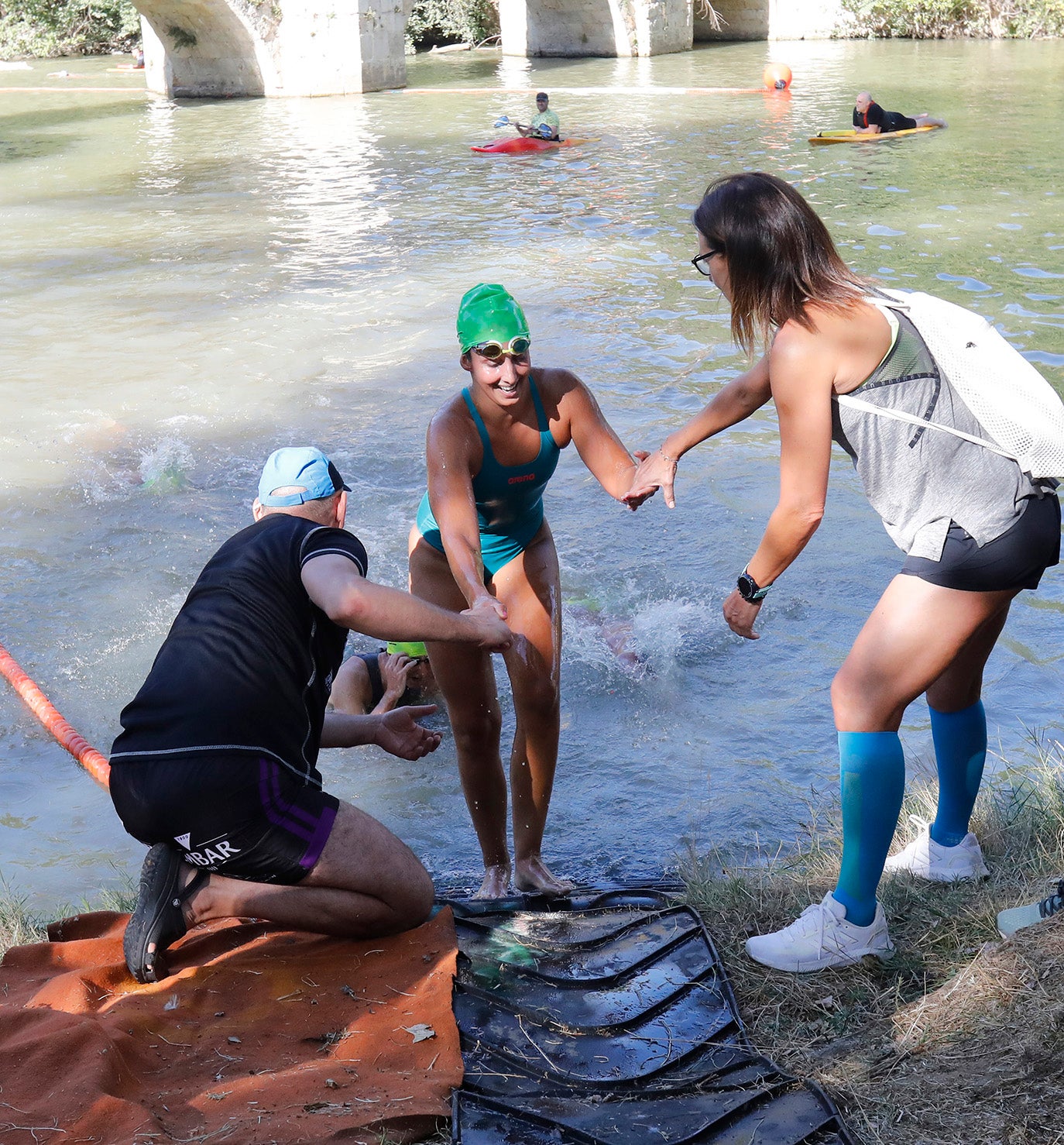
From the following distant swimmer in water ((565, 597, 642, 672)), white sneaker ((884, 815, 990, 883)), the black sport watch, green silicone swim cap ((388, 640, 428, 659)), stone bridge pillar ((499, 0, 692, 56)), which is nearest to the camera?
the black sport watch

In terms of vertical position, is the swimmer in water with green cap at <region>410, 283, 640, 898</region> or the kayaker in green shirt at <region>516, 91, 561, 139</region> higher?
the kayaker in green shirt at <region>516, 91, 561, 139</region>

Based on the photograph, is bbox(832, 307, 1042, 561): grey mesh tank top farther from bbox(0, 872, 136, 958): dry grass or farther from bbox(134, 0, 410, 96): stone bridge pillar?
bbox(134, 0, 410, 96): stone bridge pillar

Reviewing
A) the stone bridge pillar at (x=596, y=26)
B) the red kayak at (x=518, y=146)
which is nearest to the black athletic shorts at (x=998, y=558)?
the red kayak at (x=518, y=146)

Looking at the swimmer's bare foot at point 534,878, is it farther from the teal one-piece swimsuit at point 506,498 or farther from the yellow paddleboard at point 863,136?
the yellow paddleboard at point 863,136

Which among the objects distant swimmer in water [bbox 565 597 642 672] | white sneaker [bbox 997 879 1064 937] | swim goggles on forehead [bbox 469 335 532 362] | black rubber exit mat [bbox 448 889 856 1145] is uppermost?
swim goggles on forehead [bbox 469 335 532 362]

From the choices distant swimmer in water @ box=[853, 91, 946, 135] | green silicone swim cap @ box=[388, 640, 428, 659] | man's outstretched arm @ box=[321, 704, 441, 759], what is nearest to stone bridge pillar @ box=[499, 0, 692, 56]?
distant swimmer in water @ box=[853, 91, 946, 135]

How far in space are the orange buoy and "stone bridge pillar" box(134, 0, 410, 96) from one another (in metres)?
10.9

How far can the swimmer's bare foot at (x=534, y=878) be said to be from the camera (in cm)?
442

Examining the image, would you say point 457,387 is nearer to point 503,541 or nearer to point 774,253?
point 503,541

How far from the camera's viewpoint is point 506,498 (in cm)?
427

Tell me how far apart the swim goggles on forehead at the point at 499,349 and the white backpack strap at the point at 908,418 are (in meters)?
1.27

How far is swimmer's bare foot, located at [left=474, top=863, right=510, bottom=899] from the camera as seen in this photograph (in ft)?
14.6

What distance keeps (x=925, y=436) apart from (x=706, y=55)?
38869mm

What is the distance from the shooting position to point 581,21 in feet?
128
